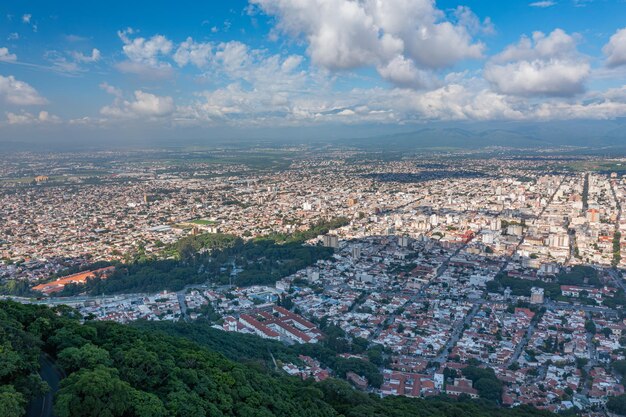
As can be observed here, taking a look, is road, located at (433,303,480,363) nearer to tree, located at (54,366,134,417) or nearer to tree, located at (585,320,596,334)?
tree, located at (585,320,596,334)

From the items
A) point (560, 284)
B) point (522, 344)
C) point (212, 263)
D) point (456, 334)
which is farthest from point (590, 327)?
point (212, 263)

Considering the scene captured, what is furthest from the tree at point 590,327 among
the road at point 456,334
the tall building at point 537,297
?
the road at point 456,334

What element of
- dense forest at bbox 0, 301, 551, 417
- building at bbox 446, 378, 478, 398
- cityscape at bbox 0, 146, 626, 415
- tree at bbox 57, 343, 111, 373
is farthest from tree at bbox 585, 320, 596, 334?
tree at bbox 57, 343, 111, 373

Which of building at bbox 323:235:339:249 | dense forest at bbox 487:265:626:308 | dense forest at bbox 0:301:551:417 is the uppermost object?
dense forest at bbox 0:301:551:417

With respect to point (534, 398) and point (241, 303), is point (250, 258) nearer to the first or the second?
point (241, 303)

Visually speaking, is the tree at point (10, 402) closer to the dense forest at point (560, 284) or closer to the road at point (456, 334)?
the road at point (456, 334)
